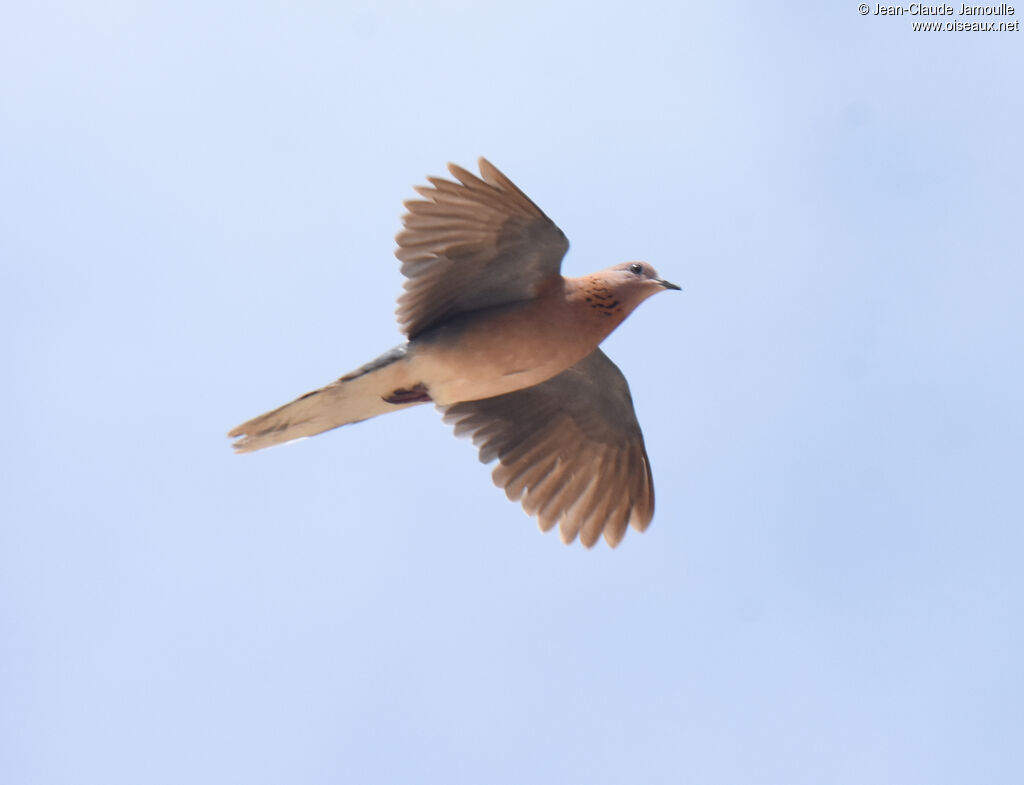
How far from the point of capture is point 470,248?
8.07 meters

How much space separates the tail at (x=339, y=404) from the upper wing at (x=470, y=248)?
303 millimetres

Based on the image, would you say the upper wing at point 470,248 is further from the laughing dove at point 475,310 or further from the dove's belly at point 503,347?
the dove's belly at point 503,347

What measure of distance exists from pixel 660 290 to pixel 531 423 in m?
1.51

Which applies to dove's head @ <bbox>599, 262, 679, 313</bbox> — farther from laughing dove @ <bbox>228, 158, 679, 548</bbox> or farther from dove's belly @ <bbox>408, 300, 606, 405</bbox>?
dove's belly @ <bbox>408, 300, 606, 405</bbox>

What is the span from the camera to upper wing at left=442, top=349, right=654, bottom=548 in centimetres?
909

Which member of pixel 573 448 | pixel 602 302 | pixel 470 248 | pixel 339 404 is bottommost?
pixel 573 448

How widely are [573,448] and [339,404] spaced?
185cm

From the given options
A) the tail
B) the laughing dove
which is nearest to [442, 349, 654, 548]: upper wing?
the laughing dove

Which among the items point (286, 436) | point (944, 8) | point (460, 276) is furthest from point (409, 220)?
point (944, 8)

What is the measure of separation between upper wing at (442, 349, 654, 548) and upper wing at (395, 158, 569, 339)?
3.09 ft

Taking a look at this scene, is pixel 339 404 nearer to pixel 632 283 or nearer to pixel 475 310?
pixel 475 310

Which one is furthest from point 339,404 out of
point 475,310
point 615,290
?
point 615,290

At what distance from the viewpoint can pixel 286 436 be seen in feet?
27.7

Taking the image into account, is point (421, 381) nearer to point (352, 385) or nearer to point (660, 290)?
point (352, 385)
